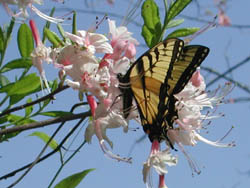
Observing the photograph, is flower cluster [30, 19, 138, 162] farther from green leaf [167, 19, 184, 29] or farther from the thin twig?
the thin twig

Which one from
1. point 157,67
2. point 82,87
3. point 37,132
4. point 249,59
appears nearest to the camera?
point 82,87

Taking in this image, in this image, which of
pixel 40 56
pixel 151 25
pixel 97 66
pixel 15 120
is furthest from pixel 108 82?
pixel 15 120

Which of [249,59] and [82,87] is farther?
[249,59]

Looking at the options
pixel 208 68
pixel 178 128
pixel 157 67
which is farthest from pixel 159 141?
pixel 208 68

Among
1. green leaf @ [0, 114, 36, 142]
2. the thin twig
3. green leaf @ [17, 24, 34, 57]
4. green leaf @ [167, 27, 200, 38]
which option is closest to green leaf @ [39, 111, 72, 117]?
green leaf @ [0, 114, 36, 142]

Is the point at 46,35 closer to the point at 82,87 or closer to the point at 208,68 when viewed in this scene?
the point at 82,87

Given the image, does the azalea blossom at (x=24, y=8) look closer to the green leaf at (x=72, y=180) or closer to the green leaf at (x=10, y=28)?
the green leaf at (x=10, y=28)

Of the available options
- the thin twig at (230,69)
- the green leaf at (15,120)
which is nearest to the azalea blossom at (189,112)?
the green leaf at (15,120)
